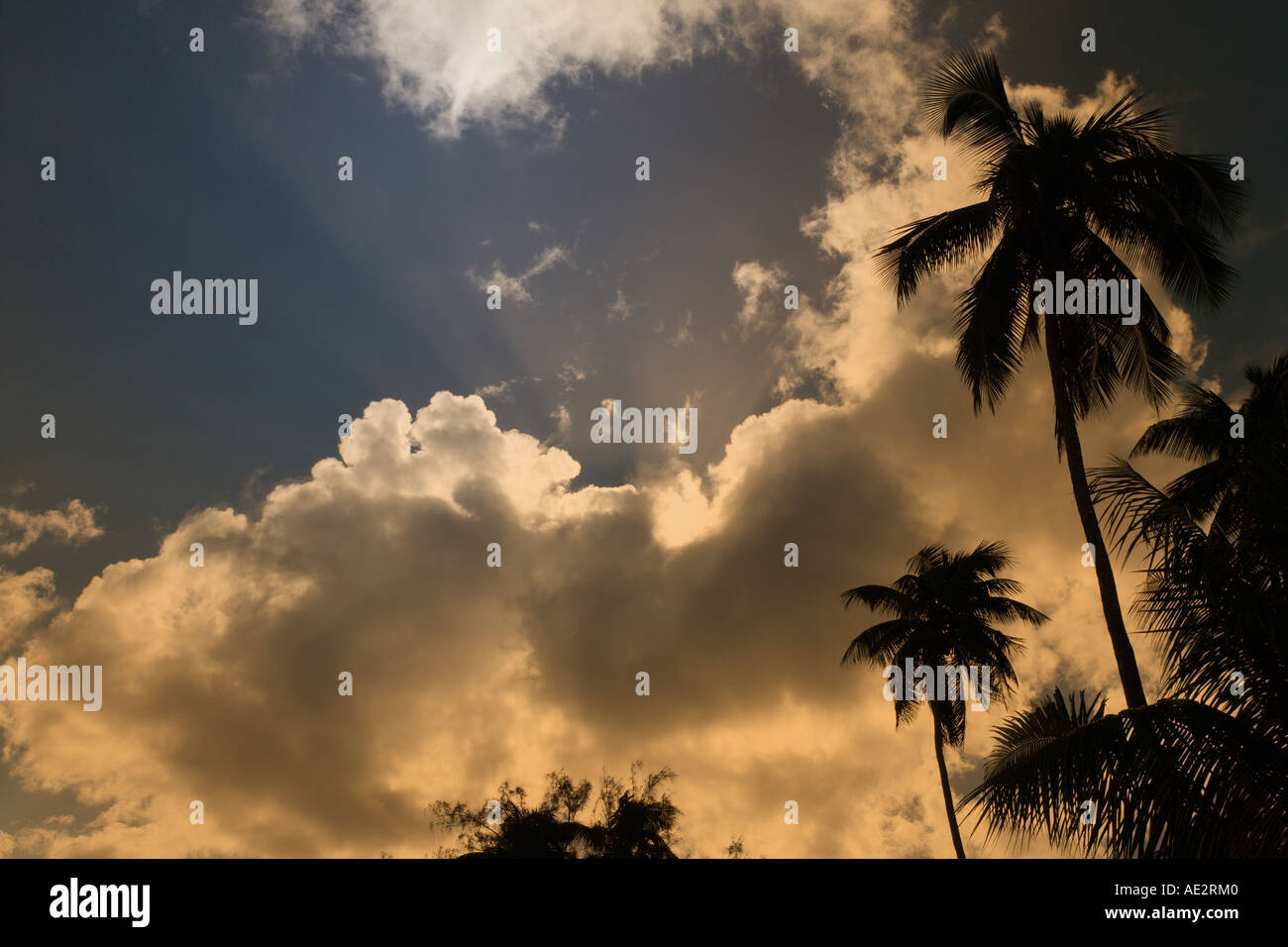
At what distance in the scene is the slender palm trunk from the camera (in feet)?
33.5

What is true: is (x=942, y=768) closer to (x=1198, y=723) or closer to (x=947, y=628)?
(x=947, y=628)

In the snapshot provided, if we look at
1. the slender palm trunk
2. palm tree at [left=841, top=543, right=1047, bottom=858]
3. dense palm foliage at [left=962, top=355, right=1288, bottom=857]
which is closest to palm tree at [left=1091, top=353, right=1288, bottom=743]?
dense palm foliage at [left=962, top=355, right=1288, bottom=857]

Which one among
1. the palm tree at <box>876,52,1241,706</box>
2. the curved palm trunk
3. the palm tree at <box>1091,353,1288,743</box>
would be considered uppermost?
the palm tree at <box>876,52,1241,706</box>

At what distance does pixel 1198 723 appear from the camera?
5383 millimetres

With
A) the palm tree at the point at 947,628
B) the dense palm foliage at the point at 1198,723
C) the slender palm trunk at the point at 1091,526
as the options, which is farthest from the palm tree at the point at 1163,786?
the palm tree at the point at 947,628

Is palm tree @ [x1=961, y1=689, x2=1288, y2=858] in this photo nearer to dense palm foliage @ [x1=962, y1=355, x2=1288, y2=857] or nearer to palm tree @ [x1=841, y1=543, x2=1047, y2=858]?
dense palm foliage @ [x1=962, y1=355, x2=1288, y2=857]

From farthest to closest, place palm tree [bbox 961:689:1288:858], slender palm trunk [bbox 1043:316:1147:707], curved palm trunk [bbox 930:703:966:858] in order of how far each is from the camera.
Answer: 1. curved palm trunk [bbox 930:703:966:858]
2. slender palm trunk [bbox 1043:316:1147:707]
3. palm tree [bbox 961:689:1288:858]

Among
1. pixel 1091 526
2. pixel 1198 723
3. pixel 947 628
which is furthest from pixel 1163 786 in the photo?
pixel 947 628

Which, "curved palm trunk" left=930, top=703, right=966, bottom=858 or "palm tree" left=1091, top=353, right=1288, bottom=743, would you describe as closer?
"palm tree" left=1091, top=353, right=1288, bottom=743

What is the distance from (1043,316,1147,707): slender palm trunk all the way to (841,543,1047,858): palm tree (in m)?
15.2
